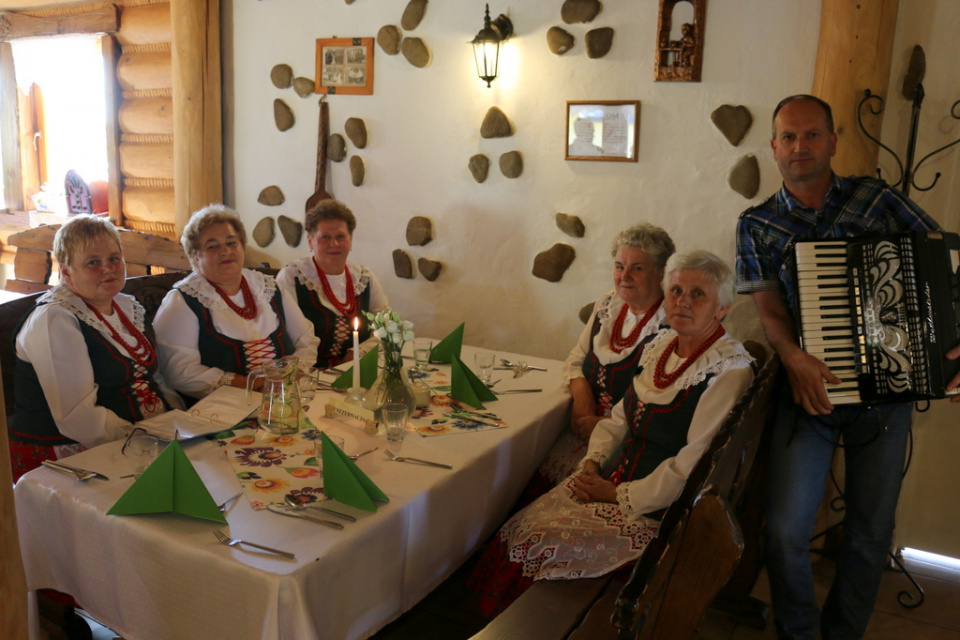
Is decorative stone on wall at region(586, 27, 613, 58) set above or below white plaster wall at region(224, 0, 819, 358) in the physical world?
above

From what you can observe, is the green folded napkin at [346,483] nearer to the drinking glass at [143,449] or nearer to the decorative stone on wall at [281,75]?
the drinking glass at [143,449]

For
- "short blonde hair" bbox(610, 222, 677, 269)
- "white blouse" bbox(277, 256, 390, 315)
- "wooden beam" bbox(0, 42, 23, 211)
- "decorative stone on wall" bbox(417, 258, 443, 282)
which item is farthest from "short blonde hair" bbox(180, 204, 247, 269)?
"wooden beam" bbox(0, 42, 23, 211)

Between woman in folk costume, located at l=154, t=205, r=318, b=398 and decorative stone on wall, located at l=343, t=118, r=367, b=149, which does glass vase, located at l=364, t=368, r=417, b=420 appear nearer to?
woman in folk costume, located at l=154, t=205, r=318, b=398

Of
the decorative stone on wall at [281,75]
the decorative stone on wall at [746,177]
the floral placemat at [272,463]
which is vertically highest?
the decorative stone on wall at [281,75]

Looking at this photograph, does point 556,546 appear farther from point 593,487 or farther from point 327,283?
point 327,283

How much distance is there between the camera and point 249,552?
1.32 meters

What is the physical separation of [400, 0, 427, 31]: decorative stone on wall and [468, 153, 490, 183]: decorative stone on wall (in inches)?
27.2

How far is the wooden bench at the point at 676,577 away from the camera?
107 centimetres

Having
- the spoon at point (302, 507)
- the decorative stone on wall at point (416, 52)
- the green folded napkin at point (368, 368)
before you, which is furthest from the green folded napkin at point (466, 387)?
the decorative stone on wall at point (416, 52)

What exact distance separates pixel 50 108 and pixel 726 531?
606 cm

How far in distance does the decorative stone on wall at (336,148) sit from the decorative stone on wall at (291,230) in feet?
1.42

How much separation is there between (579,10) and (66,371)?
7.60 feet

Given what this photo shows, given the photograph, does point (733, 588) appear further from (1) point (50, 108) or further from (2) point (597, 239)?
(1) point (50, 108)

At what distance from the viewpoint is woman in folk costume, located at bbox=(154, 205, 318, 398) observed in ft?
7.53
